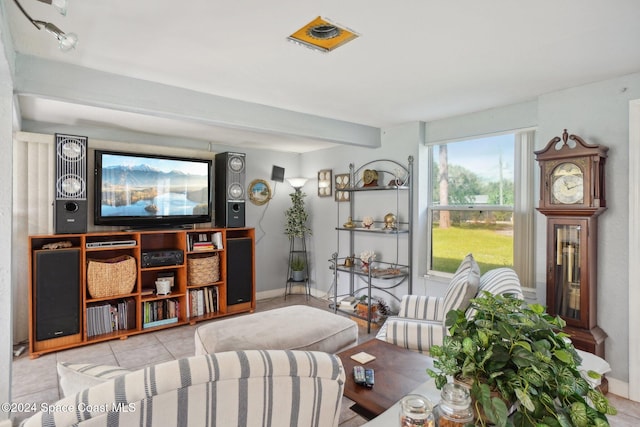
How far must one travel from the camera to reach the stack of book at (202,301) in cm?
415

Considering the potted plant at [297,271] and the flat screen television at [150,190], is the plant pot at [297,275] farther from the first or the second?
the flat screen television at [150,190]

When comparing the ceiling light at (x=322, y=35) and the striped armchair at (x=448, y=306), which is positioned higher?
the ceiling light at (x=322, y=35)

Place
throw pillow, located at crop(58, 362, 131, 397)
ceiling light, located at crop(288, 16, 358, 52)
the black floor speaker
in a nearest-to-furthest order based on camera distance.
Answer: throw pillow, located at crop(58, 362, 131, 397)
ceiling light, located at crop(288, 16, 358, 52)
the black floor speaker

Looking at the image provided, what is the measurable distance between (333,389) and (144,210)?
365cm

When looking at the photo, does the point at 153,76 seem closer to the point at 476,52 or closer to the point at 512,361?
the point at 476,52

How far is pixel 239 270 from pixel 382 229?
6.12 feet

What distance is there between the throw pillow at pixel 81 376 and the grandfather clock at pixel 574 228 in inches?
114

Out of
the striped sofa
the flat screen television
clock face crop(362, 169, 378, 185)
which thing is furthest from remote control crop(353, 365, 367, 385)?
the flat screen television

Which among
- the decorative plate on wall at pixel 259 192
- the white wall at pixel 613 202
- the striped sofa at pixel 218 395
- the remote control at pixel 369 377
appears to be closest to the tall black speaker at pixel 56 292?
the decorative plate on wall at pixel 259 192

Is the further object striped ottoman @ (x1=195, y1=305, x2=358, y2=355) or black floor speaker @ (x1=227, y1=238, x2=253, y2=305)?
black floor speaker @ (x1=227, y1=238, x2=253, y2=305)

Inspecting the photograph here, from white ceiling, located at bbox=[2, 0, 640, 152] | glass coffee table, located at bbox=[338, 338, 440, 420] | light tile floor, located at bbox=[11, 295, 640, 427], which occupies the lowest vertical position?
light tile floor, located at bbox=[11, 295, 640, 427]

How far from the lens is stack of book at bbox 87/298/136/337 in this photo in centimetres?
350

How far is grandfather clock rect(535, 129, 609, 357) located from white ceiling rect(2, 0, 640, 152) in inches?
21.8

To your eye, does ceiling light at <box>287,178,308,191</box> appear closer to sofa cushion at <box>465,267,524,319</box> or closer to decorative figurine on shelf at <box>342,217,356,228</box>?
decorative figurine on shelf at <box>342,217,356,228</box>
